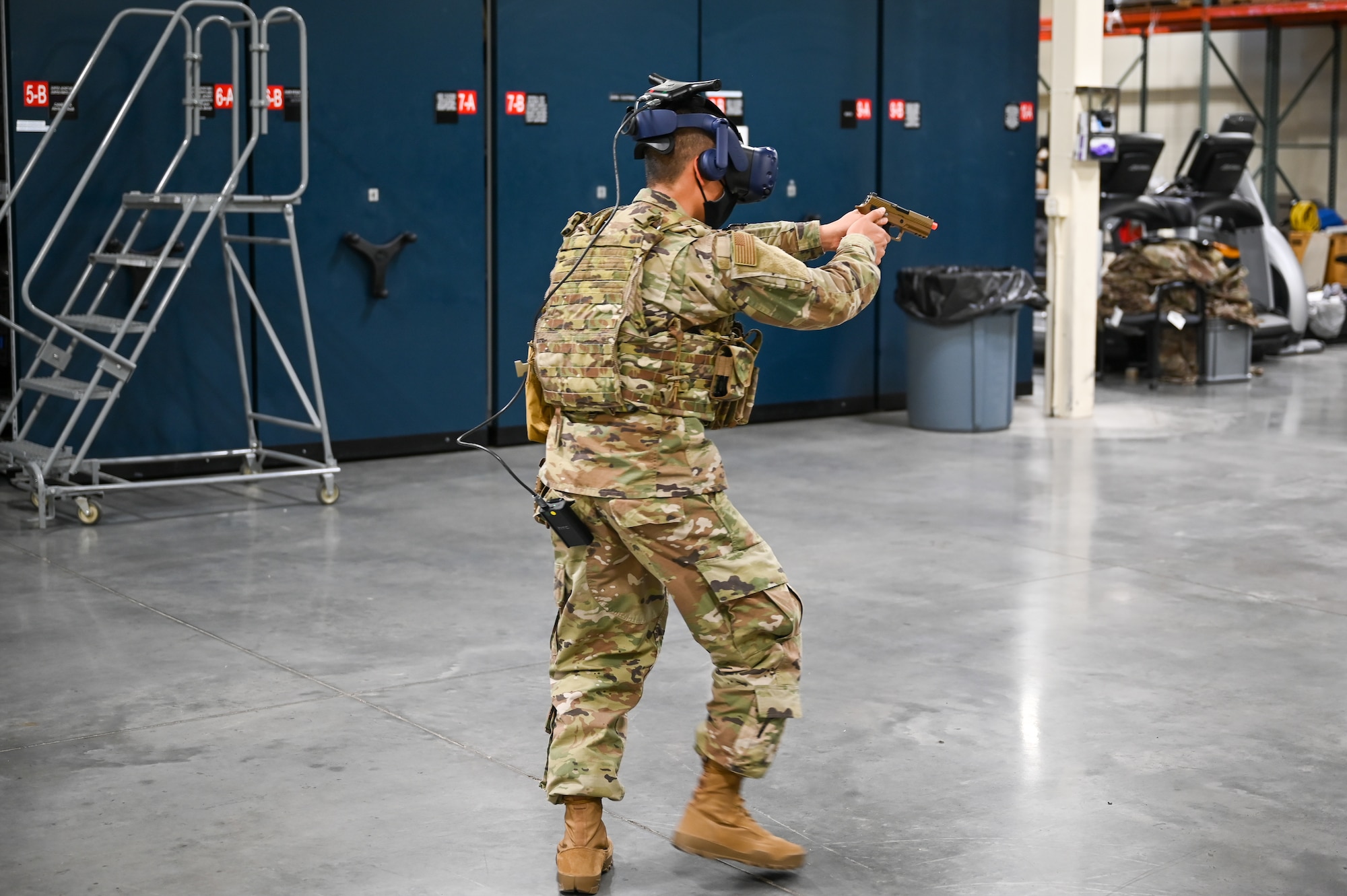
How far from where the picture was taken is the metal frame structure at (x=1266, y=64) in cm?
1590

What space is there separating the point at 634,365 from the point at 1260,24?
51.5 ft

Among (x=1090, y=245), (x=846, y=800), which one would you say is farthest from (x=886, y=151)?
(x=846, y=800)

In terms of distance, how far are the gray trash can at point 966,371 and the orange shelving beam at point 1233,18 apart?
713 cm

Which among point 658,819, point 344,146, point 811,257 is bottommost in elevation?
point 658,819

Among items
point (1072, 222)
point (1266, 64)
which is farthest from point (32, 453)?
point (1266, 64)

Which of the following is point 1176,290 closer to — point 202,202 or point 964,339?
point 964,339

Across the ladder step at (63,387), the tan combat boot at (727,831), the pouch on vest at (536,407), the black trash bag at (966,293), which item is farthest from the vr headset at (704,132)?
the black trash bag at (966,293)

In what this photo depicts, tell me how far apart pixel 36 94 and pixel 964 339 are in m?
5.07

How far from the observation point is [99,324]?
6.57 metres

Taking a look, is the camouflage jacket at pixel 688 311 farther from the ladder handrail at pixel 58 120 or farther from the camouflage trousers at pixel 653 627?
the ladder handrail at pixel 58 120

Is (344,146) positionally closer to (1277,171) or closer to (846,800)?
(846,800)

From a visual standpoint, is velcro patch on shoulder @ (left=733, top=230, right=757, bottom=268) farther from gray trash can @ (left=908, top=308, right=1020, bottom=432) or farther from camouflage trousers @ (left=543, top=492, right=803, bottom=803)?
gray trash can @ (left=908, top=308, right=1020, bottom=432)

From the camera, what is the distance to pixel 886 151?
977 centimetres

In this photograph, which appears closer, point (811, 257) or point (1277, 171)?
point (811, 257)
